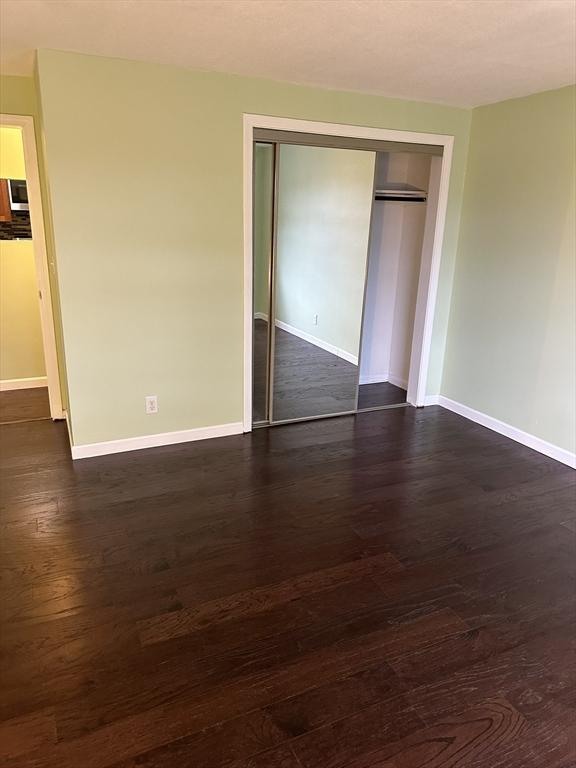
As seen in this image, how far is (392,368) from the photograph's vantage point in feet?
17.1

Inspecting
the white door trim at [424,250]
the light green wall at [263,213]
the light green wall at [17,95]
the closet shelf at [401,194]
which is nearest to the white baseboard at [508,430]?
the white door trim at [424,250]

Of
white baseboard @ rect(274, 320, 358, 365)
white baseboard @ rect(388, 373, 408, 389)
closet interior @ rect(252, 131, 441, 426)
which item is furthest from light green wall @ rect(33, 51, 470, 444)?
white baseboard @ rect(388, 373, 408, 389)

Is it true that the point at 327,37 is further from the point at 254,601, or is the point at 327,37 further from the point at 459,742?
the point at 459,742

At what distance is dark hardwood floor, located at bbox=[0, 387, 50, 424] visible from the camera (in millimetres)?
4137

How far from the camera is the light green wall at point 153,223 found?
2.95 meters

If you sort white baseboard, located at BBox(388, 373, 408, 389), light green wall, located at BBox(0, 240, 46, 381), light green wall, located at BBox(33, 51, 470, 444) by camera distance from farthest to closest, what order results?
white baseboard, located at BBox(388, 373, 408, 389) < light green wall, located at BBox(0, 240, 46, 381) < light green wall, located at BBox(33, 51, 470, 444)

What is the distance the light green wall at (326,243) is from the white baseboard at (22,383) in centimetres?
234

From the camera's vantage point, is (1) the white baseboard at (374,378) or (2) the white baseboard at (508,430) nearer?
(2) the white baseboard at (508,430)

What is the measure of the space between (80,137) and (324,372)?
280cm

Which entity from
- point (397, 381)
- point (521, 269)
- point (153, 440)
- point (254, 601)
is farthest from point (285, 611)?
point (397, 381)

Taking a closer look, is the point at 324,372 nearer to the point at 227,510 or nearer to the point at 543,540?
the point at 227,510

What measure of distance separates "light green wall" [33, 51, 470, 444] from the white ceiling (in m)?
0.17

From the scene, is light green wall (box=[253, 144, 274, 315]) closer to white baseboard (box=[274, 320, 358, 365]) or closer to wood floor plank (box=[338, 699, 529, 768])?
white baseboard (box=[274, 320, 358, 365])

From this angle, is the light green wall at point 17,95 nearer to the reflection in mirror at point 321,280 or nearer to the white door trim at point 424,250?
the white door trim at point 424,250
